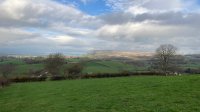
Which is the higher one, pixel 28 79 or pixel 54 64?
pixel 54 64

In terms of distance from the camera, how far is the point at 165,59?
398ft

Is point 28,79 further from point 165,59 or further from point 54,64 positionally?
point 165,59

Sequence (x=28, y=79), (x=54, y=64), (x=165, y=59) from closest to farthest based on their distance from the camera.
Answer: (x=28, y=79)
(x=165, y=59)
(x=54, y=64)

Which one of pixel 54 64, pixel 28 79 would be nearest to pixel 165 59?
pixel 54 64

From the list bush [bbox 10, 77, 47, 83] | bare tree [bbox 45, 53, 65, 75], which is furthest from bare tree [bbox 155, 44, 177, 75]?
bush [bbox 10, 77, 47, 83]

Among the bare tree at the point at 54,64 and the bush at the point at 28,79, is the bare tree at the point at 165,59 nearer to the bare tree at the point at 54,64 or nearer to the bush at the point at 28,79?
the bare tree at the point at 54,64

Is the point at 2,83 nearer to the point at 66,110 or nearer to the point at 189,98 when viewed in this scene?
the point at 66,110

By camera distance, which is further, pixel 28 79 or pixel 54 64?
pixel 54 64

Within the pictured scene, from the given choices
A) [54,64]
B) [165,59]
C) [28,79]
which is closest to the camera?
Result: [28,79]

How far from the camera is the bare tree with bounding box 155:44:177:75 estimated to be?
11691 centimetres

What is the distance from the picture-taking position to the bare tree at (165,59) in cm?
11691

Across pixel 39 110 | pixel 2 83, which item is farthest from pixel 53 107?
pixel 2 83

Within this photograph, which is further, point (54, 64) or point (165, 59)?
point (54, 64)

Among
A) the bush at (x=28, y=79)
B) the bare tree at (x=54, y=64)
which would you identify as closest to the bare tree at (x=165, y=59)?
the bare tree at (x=54, y=64)
